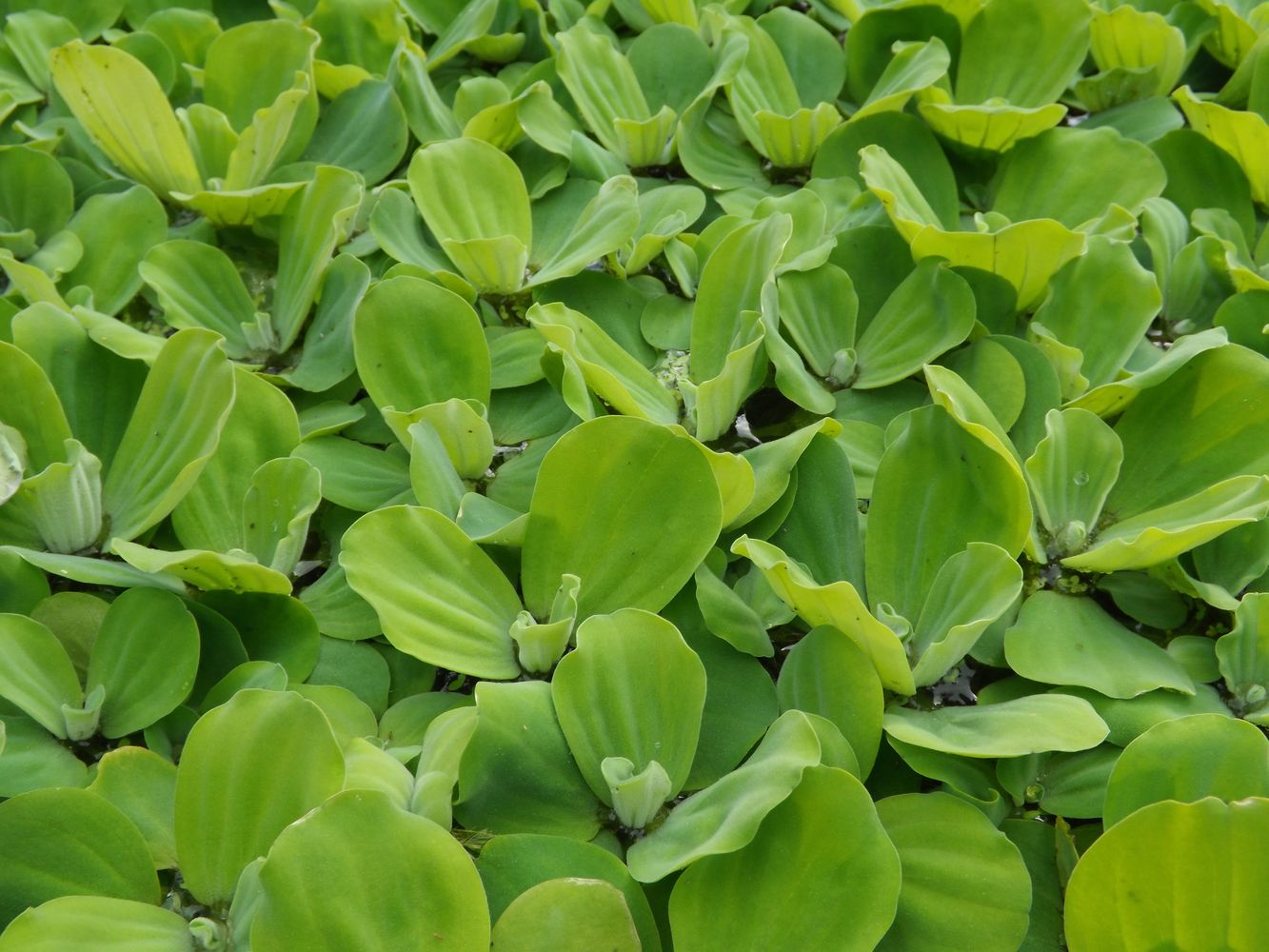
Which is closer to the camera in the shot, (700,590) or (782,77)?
(700,590)

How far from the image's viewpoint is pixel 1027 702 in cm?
82

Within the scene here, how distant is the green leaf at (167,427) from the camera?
93 centimetres

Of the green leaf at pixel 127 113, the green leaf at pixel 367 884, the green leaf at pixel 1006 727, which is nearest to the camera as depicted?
the green leaf at pixel 367 884

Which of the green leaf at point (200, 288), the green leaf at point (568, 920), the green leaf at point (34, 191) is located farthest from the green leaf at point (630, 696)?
the green leaf at point (34, 191)

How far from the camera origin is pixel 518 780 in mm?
783

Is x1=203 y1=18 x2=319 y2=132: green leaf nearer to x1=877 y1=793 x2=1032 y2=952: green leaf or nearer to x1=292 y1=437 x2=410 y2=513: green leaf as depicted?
x1=292 y1=437 x2=410 y2=513: green leaf

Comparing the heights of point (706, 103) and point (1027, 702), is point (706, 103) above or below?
above

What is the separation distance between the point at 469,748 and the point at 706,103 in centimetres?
88

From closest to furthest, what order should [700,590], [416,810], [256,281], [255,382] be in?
1. [416,810]
2. [700,590]
3. [255,382]
4. [256,281]

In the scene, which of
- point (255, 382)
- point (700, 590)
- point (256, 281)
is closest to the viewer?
point (700, 590)

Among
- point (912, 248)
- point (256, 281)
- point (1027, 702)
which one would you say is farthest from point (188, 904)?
point (912, 248)

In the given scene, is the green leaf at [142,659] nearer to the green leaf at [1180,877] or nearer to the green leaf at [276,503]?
the green leaf at [276,503]

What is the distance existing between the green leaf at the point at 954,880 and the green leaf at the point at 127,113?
103 cm

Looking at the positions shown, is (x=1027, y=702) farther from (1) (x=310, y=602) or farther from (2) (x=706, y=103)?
(2) (x=706, y=103)
